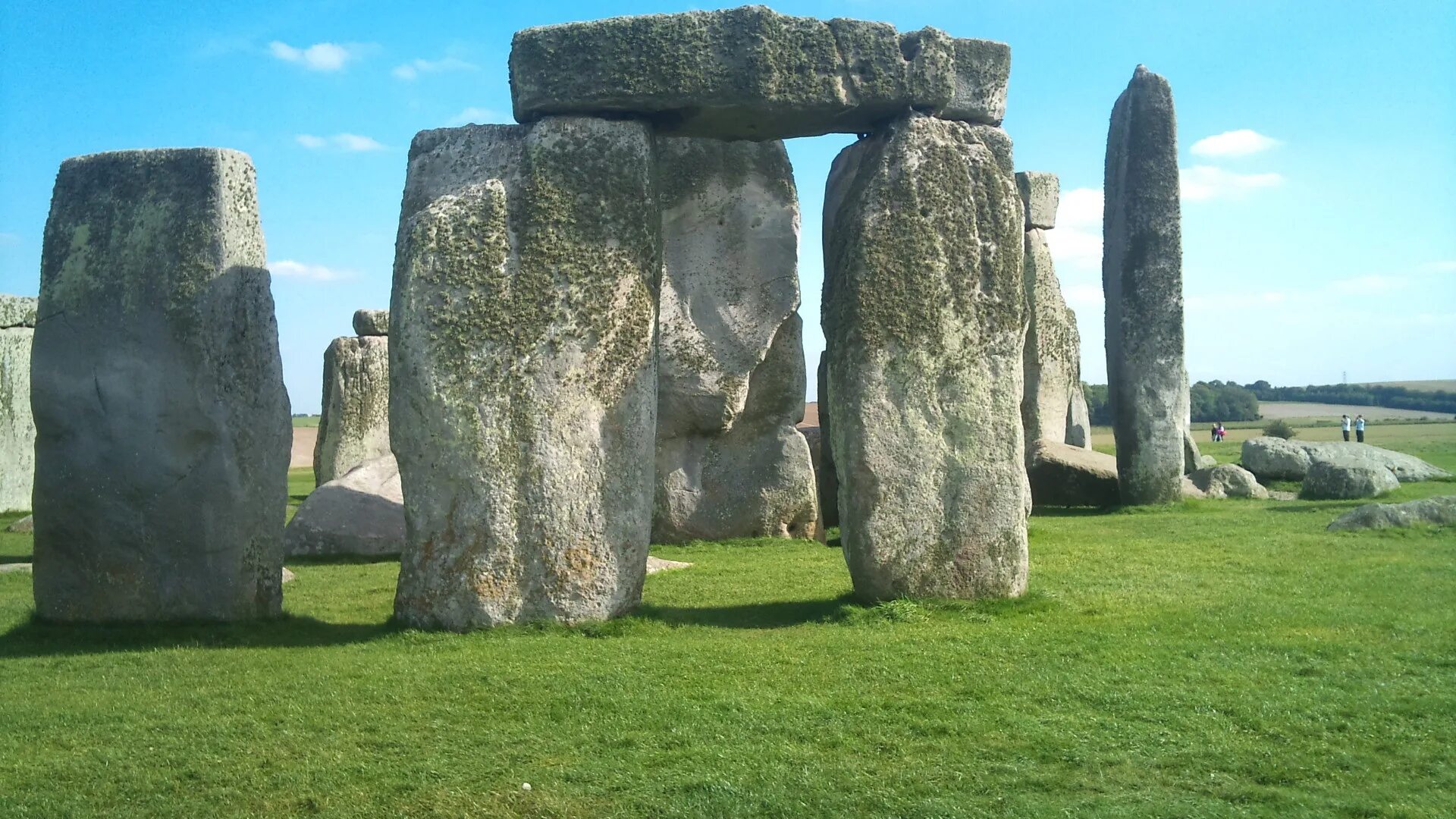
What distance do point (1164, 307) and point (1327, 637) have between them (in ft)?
26.9

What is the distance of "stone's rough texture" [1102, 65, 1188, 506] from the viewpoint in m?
13.8

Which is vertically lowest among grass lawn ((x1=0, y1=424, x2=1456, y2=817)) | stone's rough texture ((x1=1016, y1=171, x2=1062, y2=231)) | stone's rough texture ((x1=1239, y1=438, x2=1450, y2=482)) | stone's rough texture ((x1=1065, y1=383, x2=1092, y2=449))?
grass lawn ((x1=0, y1=424, x2=1456, y2=817))

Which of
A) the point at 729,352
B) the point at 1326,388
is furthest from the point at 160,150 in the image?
the point at 1326,388

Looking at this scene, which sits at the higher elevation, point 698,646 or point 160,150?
point 160,150

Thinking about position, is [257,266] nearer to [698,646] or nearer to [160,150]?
[160,150]

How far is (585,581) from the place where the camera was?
6895 mm

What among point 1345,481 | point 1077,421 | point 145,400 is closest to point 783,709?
point 145,400

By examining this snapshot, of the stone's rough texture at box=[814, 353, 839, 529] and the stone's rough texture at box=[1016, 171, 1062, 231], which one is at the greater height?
the stone's rough texture at box=[1016, 171, 1062, 231]

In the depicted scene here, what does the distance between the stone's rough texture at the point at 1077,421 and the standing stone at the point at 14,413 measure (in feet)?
45.1

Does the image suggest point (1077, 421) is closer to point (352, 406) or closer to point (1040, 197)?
point (1040, 197)

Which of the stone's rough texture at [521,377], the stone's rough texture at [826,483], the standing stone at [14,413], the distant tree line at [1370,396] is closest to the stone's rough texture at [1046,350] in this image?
the stone's rough texture at [826,483]

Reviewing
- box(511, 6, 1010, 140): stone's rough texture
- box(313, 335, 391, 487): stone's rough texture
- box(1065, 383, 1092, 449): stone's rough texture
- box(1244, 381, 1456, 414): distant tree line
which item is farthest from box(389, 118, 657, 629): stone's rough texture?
box(1244, 381, 1456, 414): distant tree line

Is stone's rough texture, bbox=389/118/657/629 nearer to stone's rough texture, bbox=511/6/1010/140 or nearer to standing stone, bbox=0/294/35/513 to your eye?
stone's rough texture, bbox=511/6/1010/140

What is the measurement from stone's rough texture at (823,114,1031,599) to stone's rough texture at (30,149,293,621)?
3.43 metres
